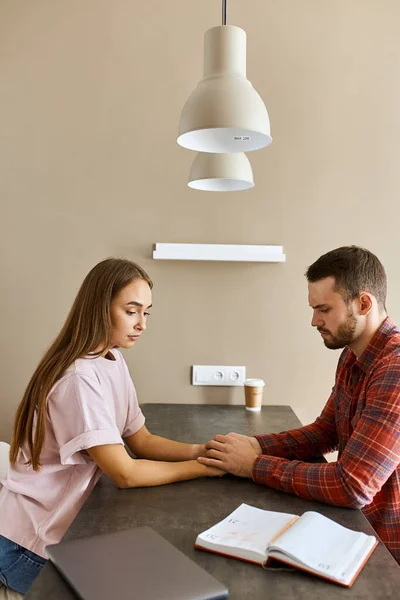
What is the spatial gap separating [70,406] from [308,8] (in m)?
1.89

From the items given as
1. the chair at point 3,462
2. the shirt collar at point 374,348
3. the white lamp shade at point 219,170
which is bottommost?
the chair at point 3,462

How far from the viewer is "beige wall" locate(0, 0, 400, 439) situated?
2424mm

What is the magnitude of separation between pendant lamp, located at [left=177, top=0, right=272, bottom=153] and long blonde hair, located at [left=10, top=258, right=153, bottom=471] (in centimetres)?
40

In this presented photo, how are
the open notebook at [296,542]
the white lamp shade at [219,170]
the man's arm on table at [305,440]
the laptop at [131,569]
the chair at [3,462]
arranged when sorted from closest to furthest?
the laptop at [131,569]
the open notebook at [296,542]
the man's arm on table at [305,440]
the white lamp shade at [219,170]
the chair at [3,462]

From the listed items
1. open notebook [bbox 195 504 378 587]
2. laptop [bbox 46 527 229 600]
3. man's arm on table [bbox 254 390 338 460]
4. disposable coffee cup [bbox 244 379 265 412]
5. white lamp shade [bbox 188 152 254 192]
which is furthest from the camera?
disposable coffee cup [bbox 244 379 265 412]

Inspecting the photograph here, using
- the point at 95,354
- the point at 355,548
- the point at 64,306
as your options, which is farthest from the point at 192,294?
the point at 355,548

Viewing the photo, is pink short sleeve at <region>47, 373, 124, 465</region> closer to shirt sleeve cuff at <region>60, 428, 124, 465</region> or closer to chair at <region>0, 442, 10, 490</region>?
shirt sleeve cuff at <region>60, 428, 124, 465</region>

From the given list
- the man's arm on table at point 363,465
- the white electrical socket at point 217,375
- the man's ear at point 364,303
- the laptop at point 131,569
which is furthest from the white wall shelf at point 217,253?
the laptop at point 131,569

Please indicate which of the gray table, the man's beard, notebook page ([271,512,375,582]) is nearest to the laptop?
the gray table

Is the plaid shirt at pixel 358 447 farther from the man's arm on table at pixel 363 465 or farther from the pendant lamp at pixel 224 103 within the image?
the pendant lamp at pixel 224 103

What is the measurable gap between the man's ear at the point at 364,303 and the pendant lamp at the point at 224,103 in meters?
0.47

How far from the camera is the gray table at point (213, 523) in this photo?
940 millimetres

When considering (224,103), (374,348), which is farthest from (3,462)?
(224,103)

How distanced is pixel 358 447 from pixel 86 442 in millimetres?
599
